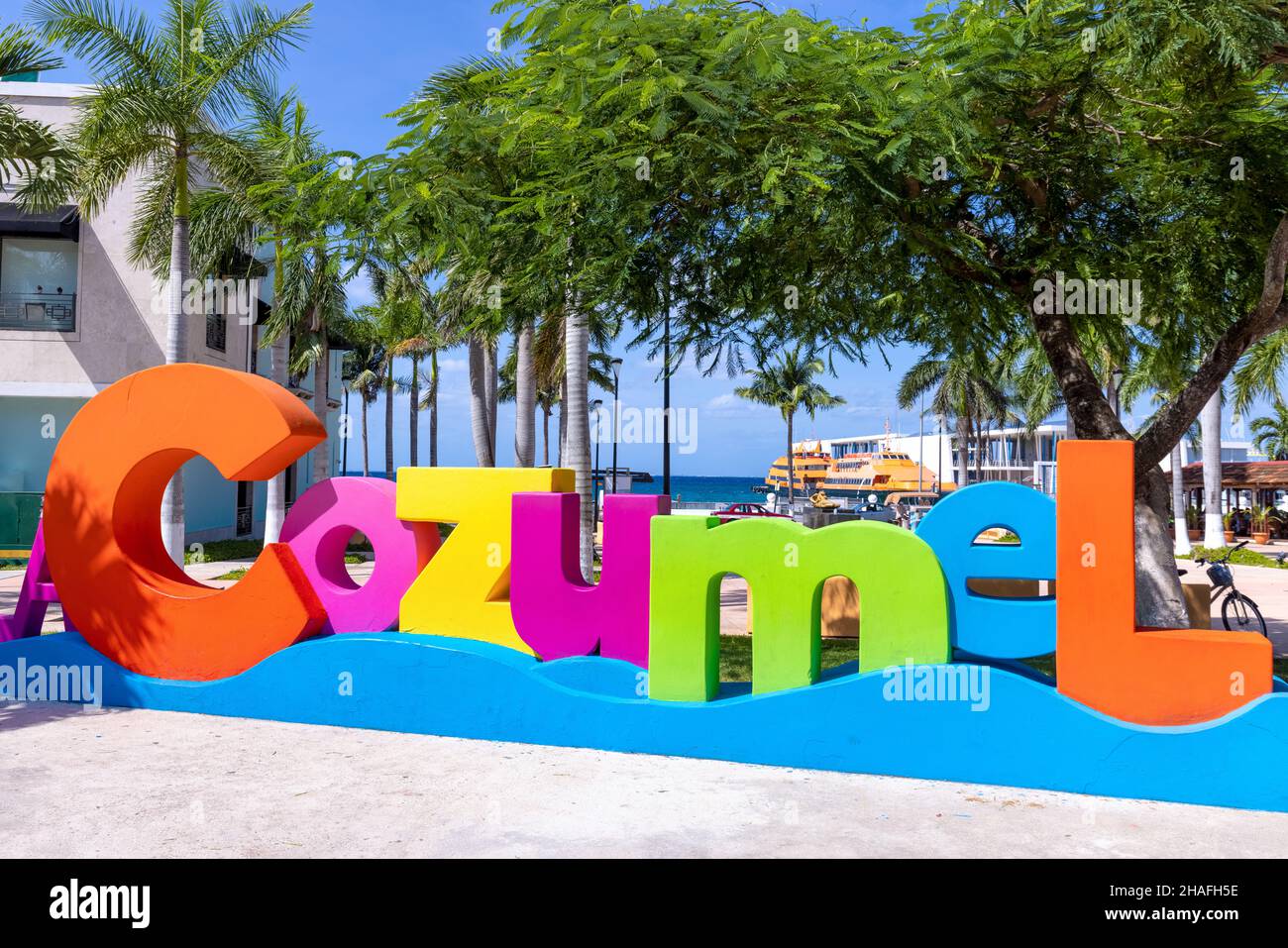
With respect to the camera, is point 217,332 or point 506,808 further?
point 217,332

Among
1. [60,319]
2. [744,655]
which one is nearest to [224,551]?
[60,319]

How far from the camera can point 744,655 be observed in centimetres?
1212

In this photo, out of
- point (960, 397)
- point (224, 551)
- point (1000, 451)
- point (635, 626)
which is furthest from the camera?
point (1000, 451)

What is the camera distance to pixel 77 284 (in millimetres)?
24266

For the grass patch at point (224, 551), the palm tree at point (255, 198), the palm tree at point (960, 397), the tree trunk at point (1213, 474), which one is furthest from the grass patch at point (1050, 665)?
the palm tree at point (960, 397)

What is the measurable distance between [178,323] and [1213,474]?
30.5 metres

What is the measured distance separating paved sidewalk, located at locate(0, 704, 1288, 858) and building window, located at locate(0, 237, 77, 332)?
20107 millimetres

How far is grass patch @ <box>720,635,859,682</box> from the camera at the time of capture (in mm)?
10930

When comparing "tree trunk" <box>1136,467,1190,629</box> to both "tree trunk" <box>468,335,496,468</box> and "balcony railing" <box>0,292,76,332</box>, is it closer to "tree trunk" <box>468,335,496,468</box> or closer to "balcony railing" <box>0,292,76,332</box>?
"tree trunk" <box>468,335,496,468</box>

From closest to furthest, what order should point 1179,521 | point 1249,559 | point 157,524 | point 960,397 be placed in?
point 157,524
point 1249,559
point 1179,521
point 960,397

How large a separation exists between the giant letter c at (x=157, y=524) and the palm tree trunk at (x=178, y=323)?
25.5 ft

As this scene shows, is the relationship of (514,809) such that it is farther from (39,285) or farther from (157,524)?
(39,285)

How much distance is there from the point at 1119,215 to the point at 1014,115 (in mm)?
2293
